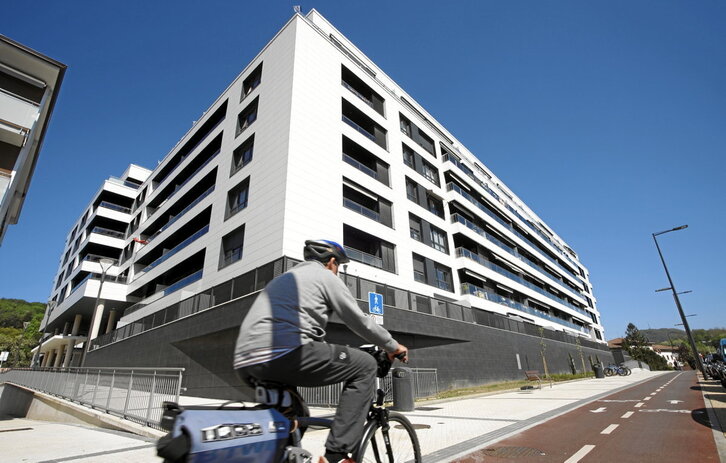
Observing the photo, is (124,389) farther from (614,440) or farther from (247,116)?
(247,116)

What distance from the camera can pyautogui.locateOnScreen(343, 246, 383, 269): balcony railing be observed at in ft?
57.3

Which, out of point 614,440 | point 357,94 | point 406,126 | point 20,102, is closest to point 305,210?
point 357,94

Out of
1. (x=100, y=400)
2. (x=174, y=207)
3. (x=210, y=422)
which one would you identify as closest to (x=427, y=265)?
(x=100, y=400)

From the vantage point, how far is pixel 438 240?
25.5 m

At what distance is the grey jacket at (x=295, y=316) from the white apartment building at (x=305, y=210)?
1119 cm

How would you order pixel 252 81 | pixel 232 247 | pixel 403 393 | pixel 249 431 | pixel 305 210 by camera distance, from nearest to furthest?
1. pixel 249 431
2. pixel 403 393
3. pixel 305 210
4. pixel 232 247
5. pixel 252 81

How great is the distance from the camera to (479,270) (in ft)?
88.4

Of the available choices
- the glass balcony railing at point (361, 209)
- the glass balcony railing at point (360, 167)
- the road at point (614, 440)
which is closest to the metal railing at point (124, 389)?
the road at point (614, 440)

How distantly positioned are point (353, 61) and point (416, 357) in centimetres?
1856

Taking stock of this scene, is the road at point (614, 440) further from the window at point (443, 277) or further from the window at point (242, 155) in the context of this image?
the window at point (242, 155)

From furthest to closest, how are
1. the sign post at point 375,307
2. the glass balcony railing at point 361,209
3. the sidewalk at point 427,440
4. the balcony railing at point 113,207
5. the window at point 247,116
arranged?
the balcony railing at point 113,207
the window at point 247,116
the glass balcony railing at point 361,209
the sign post at point 375,307
the sidewalk at point 427,440

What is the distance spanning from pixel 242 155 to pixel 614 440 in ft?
66.5

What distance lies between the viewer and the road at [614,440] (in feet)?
14.6

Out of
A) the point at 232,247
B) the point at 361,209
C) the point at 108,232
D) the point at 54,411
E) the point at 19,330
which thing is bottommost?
the point at 54,411
